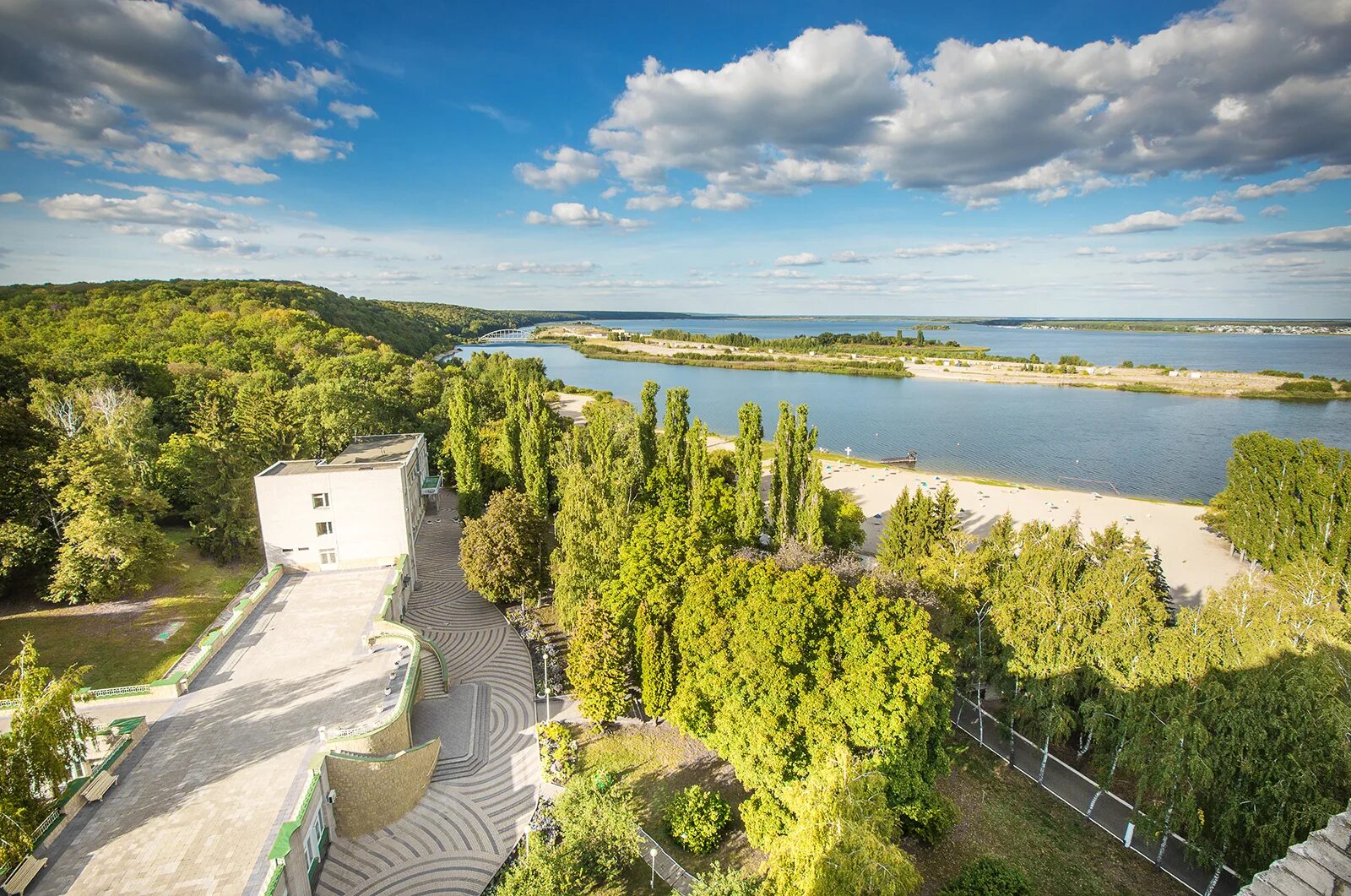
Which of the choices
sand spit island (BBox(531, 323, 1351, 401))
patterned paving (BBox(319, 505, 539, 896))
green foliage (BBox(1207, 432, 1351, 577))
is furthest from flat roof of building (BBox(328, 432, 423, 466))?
sand spit island (BBox(531, 323, 1351, 401))

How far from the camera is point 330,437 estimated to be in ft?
123

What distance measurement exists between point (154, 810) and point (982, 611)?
2210cm

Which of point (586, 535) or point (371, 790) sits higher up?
point (586, 535)

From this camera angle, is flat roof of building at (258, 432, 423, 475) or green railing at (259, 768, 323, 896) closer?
green railing at (259, 768, 323, 896)

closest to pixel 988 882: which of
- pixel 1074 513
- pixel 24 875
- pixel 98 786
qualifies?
pixel 24 875

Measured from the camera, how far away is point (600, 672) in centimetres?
1825

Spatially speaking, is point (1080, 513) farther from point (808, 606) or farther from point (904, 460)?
point (808, 606)

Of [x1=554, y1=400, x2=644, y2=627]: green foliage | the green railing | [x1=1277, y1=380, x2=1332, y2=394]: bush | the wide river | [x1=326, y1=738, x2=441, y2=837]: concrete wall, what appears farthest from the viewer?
[x1=1277, y1=380, x2=1332, y2=394]: bush

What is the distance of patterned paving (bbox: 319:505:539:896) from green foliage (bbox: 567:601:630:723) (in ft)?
6.99

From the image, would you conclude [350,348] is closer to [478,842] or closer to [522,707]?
[522,707]

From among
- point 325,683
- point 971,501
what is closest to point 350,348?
point 325,683

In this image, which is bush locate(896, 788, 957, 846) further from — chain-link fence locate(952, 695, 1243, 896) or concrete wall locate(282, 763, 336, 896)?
concrete wall locate(282, 763, 336, 896)

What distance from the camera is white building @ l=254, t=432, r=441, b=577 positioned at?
23.4 metres

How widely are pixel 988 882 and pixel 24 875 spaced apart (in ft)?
60.6
